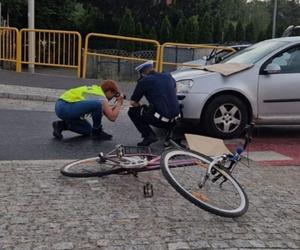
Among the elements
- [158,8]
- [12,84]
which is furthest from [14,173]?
[158,8]

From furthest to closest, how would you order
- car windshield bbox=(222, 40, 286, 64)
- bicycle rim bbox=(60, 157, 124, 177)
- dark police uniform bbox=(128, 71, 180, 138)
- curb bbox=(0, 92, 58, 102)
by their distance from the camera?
1. curb bbox=(0, 92, 58, 102)
2. car windshield bbox=(222, 40, 286, 64)
3. dark police uniform bbox=(128, 71, 180, 138)
4. bicycle rim bbox=(60, 157, 124, 177)

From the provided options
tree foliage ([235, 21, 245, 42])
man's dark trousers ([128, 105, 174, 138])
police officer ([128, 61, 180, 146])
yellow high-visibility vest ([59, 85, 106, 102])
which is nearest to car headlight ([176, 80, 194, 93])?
police officer ([128, 61, 180, 146])

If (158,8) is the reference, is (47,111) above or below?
below

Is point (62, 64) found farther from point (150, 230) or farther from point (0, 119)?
point (150, 230)

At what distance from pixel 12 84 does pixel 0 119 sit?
14.7 feet

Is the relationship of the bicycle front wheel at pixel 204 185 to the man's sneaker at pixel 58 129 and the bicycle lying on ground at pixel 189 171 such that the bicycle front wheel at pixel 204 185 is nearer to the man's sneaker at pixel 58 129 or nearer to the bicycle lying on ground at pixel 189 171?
the bicycle lying on ground at pixel 189 171

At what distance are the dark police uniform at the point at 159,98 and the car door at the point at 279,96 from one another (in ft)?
5.02

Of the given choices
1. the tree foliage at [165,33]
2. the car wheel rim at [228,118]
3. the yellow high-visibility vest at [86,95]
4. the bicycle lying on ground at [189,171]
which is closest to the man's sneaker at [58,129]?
the yellow high-visibility vest at [86,95]

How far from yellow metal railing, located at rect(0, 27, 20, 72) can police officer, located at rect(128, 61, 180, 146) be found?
29.6ft

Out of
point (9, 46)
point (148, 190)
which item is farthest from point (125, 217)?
point (9, 46)

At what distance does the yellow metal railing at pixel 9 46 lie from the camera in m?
→ 16.1

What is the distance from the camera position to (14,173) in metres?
6.10

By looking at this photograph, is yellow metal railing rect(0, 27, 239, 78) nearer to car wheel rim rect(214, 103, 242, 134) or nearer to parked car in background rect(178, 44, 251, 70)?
parked car in background rect(178, 44, 251, 70)

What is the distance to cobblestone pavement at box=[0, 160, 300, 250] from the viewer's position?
437 cm
